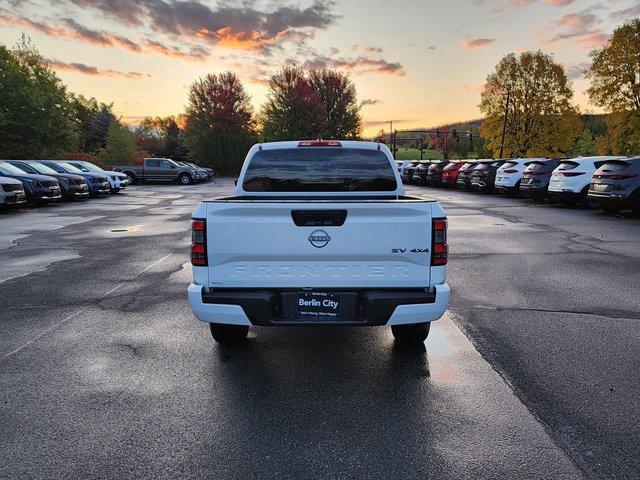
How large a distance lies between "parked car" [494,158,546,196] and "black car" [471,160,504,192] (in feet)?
4.76

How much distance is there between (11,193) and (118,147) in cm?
3462

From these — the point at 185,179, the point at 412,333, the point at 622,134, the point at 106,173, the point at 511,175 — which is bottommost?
the point at 185,179

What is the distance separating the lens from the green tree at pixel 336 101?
6744cm

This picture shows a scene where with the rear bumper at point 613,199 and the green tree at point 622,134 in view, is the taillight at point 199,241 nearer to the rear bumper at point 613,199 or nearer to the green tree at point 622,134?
the rear bumper at point 613,199

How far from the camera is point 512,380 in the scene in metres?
3.79

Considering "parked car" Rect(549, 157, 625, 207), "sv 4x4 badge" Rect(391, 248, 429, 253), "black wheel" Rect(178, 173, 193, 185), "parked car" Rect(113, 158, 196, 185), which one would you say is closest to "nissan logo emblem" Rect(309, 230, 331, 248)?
"sv 4x4 badge" Rect(391, 248, 429, 253)

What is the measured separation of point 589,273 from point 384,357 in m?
4.99

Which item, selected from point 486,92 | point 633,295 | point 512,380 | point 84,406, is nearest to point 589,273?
point 633,295

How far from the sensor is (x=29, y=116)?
41.6m

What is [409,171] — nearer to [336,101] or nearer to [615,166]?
[615,166]

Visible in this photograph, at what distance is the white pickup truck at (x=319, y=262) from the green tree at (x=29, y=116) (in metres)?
44.0

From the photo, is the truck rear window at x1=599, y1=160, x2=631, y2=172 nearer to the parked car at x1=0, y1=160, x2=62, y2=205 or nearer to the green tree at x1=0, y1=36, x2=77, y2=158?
the parked car at x1=0, y1=160, x2=62, y2=205

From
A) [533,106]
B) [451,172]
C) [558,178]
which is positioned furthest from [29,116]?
[533,106]

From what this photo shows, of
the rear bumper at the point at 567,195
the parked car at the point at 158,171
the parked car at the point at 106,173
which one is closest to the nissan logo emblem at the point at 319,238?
the rear bumper at the point at 567,195
